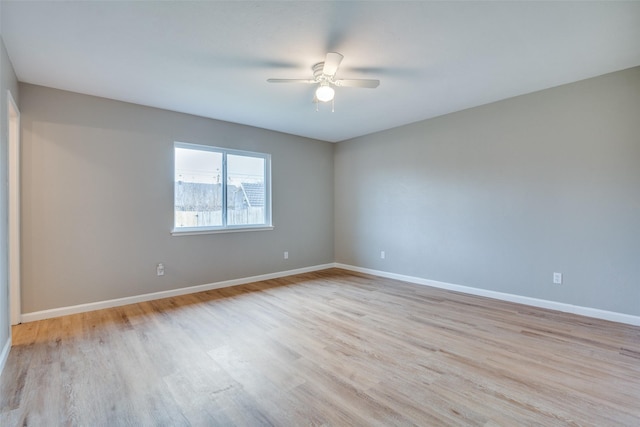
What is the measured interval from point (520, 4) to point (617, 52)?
143 cm

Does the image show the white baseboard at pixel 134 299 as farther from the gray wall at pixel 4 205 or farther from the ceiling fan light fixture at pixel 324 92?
the ceiling fan light fixture at pixel 324 92

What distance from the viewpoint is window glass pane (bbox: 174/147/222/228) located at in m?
4.07

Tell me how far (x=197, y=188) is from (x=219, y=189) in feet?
1.09

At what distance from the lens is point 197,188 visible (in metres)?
4.22

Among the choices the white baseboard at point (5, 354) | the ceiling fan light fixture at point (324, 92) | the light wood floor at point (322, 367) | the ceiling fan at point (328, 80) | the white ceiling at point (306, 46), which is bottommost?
the light wood floor at point (322, 367)

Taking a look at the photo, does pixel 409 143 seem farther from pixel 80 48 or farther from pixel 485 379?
pixel 80 48

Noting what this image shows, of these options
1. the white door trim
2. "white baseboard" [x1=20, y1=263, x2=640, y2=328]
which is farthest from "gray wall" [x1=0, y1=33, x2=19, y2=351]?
the white door trim

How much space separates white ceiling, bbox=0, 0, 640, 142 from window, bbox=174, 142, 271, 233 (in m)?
0.93

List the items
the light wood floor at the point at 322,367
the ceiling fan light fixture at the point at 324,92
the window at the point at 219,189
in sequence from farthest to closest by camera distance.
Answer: the window at the point at 219,189
the ceiling fan light fixture at the point at 324,92
the light wood floor at the point at 322,367

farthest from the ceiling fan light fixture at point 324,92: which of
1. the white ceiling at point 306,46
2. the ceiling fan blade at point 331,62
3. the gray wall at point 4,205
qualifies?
the gray wall at point 4,205

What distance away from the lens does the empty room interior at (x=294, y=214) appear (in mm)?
1932

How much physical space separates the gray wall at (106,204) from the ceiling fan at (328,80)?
2.15 m

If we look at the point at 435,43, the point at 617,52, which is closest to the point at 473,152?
the point at 617,52

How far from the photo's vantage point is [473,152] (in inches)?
157
